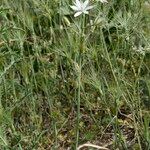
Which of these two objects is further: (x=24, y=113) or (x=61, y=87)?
(x=61, y=87)

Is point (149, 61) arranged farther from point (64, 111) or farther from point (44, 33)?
point (44, 33)

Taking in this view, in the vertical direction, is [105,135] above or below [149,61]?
below

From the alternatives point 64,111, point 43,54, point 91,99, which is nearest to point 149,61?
point 91,99

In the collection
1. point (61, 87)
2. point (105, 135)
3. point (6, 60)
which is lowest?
point (105, 135)

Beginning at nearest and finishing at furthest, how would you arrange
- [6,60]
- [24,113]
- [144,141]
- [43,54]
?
[144,141] → [24,113] → [6,60] → [43,54]

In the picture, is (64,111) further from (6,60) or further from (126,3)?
(126,3)

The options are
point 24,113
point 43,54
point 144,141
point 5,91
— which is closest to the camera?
point 144,141

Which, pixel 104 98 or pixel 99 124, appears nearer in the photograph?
pixel 104 98

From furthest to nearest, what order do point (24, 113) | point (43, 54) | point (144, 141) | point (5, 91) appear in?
point (43, 54) < point (24, 113) < point (5, 91) < point (144, 141)

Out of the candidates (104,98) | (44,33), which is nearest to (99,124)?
(104,98)
